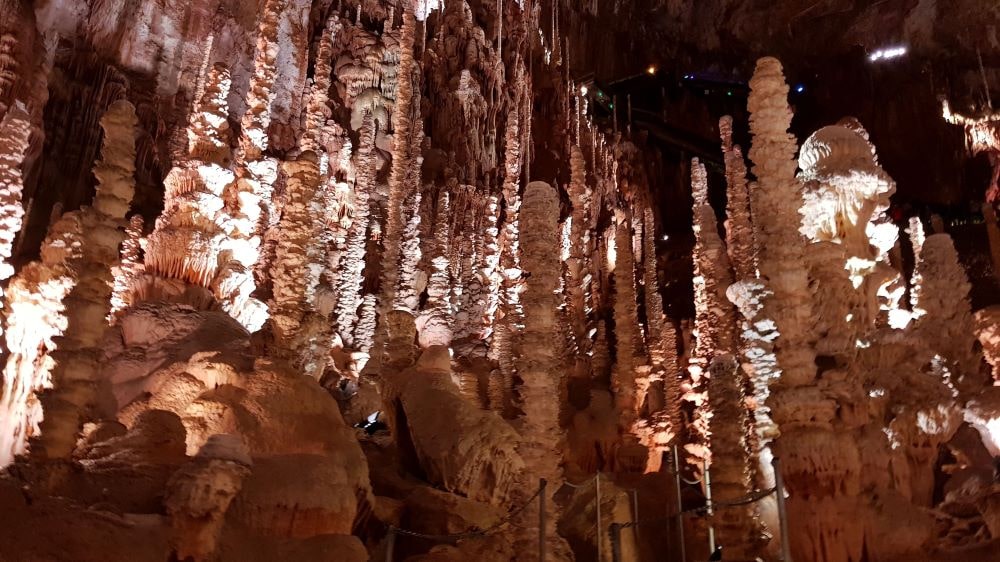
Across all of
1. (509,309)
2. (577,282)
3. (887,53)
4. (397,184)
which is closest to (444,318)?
(509,309)

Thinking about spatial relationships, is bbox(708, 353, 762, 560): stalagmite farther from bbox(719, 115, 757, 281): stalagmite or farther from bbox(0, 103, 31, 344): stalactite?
bbox(0, 103, 31, 344): stalactite

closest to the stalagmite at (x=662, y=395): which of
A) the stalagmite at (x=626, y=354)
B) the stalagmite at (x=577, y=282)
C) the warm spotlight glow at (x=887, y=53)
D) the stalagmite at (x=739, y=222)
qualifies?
the stalagmite at (x=626, y=354)

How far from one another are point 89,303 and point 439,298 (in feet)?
35.4

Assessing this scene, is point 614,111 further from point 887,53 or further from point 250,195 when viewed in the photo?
point 250,195

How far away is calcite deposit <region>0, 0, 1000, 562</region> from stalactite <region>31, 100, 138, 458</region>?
24 millimetres

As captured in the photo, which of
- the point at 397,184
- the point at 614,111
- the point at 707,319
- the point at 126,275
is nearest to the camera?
the point at 126,275

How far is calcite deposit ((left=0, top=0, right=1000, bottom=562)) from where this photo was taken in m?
6.08

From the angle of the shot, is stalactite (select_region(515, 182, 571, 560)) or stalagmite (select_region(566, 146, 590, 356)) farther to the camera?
stalagmite (select_region(566, 146, 590, 356))

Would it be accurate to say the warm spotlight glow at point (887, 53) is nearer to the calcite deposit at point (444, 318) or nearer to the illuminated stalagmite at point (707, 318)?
the calcite deposit at point (444, 318)

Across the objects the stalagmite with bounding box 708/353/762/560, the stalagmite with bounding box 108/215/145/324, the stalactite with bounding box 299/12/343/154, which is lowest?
the stalagmite with bounding box 708/353/762/560

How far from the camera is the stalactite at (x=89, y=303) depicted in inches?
236

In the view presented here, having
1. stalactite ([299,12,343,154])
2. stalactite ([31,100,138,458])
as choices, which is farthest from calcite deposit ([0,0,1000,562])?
stalactite ([299,12,343,154])

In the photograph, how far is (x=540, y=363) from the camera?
8.01 meters

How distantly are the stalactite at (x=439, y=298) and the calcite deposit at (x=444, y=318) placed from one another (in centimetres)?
7
